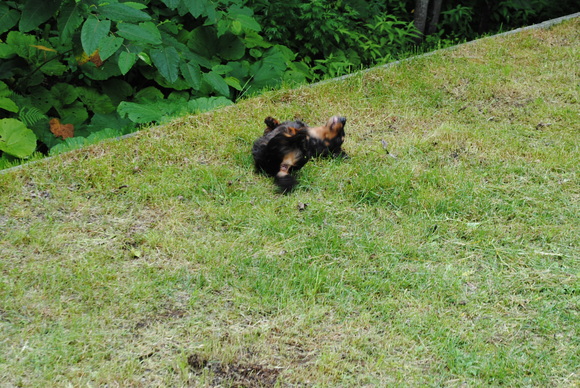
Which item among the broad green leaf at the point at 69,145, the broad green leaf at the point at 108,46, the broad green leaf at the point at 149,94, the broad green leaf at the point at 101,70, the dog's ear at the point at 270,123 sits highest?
the broad green leaf at the point at 108,46

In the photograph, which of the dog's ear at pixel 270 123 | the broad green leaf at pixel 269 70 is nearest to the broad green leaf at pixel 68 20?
the dog's ear at pixel 270 123

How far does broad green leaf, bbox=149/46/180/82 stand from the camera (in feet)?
15.6

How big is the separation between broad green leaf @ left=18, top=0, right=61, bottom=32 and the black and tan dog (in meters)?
1.75

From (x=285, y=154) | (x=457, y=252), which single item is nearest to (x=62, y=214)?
(x=285, y=154)

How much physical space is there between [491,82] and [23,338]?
476 centimetres

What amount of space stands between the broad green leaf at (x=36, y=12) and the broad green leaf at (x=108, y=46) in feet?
1.46

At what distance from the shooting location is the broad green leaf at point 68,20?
4340mm

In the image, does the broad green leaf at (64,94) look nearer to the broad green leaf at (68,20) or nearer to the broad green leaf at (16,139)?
the broad green leaf at (16,139)

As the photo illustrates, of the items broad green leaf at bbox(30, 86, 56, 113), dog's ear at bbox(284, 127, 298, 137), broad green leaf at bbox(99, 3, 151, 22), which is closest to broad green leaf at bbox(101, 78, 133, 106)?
broad green leaf at bbox(30, 86, 56, 113)

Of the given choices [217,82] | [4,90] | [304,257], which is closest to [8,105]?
[4,90]

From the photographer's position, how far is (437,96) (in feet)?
18.6

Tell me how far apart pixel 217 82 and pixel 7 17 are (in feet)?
5.75

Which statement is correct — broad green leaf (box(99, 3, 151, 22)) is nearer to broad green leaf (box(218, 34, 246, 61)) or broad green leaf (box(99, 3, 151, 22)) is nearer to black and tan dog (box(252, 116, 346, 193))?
black and tan dog (box(252, 116, 346, 193))

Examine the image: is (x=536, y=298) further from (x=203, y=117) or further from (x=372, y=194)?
(x=203, y=117)
